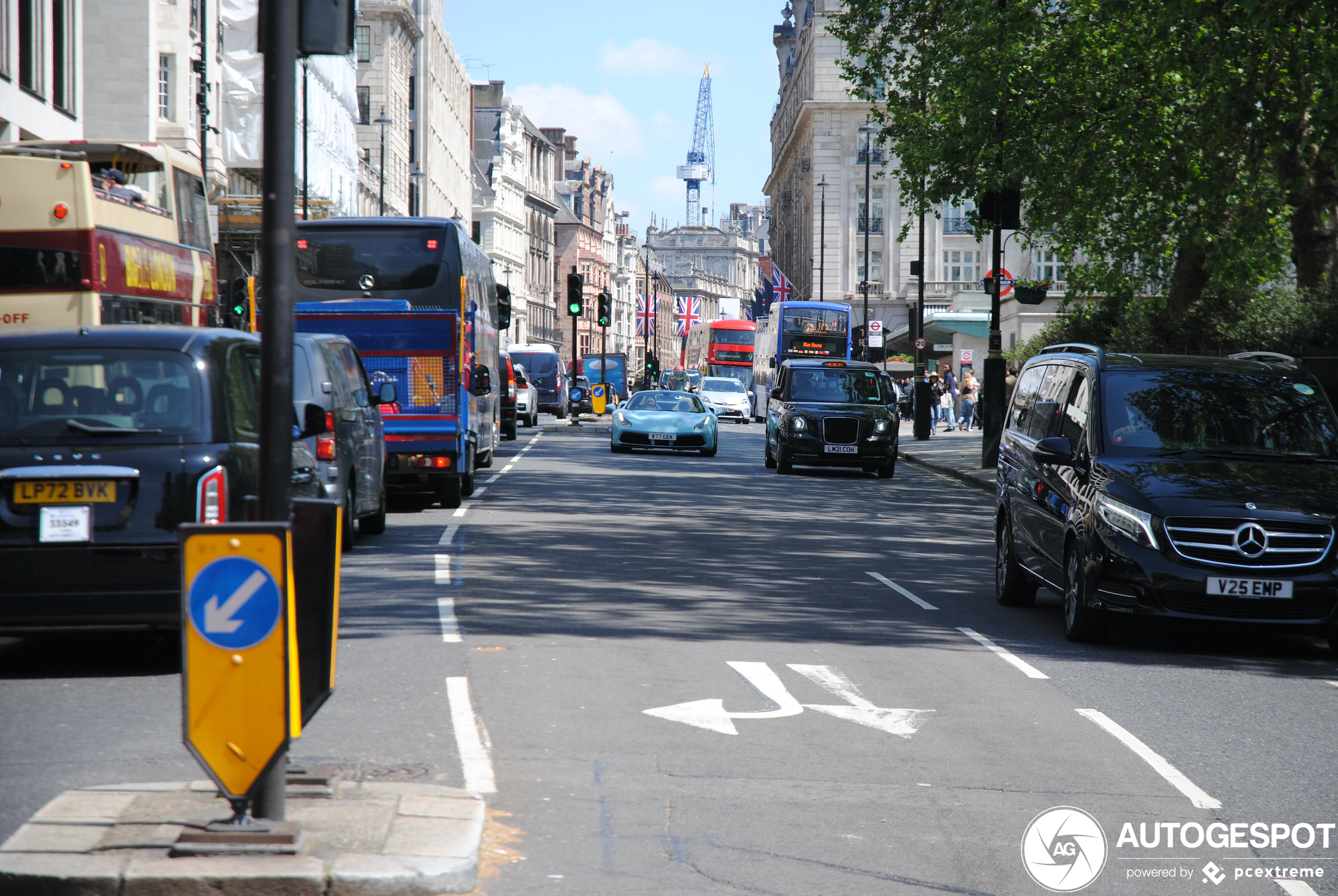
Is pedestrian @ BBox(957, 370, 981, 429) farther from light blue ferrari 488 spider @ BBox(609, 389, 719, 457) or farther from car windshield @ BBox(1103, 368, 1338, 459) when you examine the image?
car windshield @ BBox(1103, 368, 1338, 459)

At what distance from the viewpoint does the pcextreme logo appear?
16.9 feet

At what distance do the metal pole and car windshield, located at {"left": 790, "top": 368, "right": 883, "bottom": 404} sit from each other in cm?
2335

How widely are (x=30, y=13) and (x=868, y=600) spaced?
88.7 feet

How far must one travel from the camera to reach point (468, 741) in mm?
6773

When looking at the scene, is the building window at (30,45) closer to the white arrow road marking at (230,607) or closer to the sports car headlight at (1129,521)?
the sports car headlight at (1129,521)

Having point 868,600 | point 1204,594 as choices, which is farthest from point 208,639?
point 868,600

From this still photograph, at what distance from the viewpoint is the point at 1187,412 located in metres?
10.6

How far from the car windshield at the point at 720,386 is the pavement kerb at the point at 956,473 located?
77.7 feet

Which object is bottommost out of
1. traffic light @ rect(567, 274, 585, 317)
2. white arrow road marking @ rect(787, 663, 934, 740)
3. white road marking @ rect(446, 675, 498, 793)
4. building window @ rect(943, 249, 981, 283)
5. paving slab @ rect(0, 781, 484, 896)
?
white arrow road marking @ rect(787, 663, 934, 740)

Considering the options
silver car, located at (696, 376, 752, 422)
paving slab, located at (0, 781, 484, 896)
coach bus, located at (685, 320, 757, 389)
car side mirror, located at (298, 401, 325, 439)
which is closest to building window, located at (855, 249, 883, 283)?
coach bus, located at (685, 320, 757, 389)

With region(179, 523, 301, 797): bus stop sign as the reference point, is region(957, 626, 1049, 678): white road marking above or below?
below

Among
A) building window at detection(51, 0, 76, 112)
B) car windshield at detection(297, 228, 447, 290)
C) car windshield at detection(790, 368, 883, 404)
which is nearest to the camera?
car windshield at detection(297, 228, 447, 290)

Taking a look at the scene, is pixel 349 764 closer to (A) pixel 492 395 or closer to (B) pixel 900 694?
(B) pixel 900 694

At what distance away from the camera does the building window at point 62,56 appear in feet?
111
